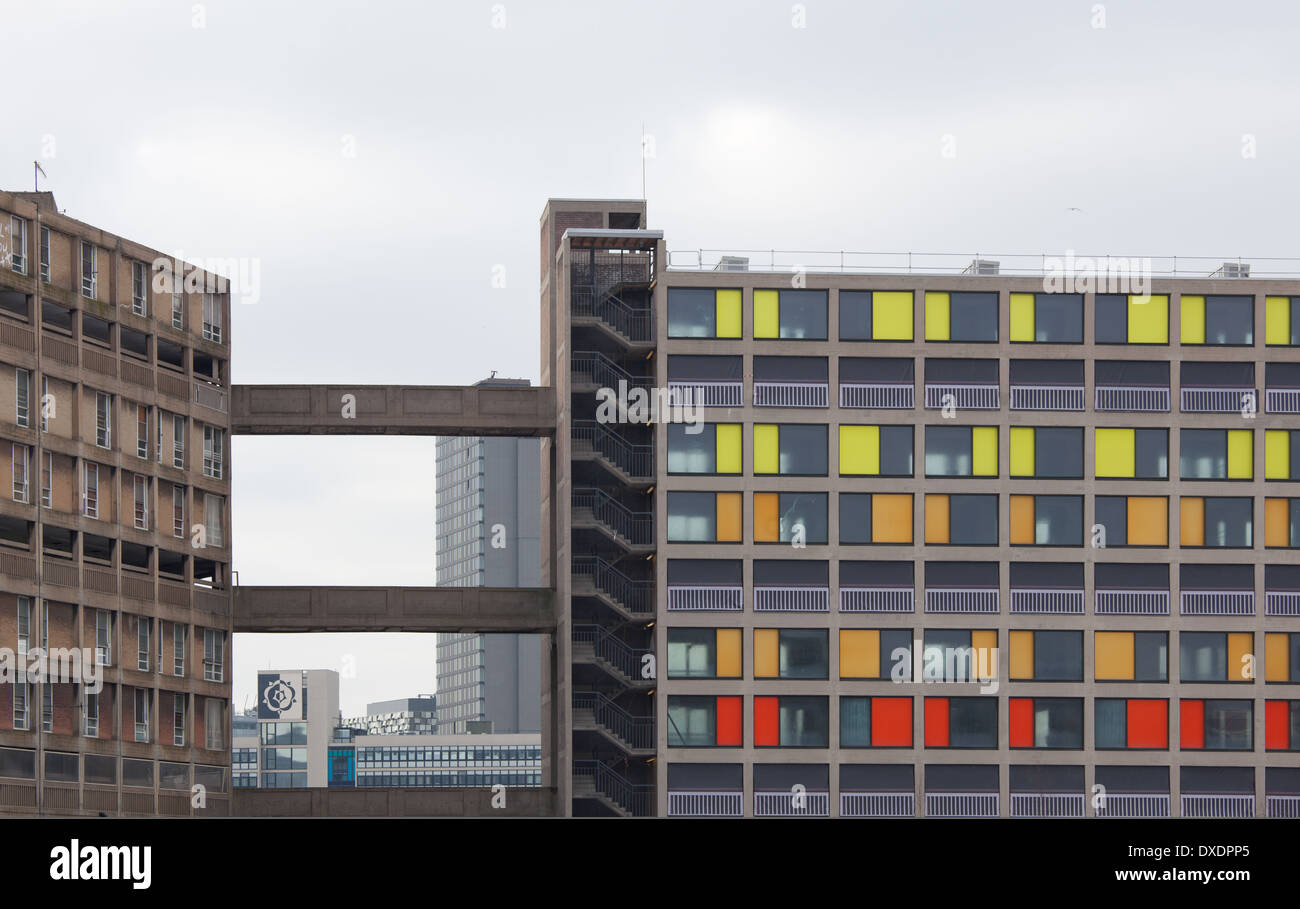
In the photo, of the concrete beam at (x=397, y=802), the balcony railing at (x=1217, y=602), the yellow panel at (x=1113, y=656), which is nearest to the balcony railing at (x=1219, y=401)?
the balcony railing at (x=1217, y=602)

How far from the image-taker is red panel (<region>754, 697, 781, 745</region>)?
10912 cm

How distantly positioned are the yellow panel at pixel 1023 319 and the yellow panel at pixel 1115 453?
6.53m

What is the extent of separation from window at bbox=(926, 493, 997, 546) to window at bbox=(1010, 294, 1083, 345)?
9.23m

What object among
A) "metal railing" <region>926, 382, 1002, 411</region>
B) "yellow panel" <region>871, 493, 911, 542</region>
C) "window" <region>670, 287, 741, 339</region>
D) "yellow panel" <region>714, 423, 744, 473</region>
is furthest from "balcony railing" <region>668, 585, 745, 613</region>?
"metal railing" <region>926, 382, 1002, 411</region>

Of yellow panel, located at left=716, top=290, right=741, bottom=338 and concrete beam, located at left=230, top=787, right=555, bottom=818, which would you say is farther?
yellow panel, located at left=716, top=290, right=741, bottom=338

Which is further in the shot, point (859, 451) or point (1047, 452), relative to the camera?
point (1047, 452)

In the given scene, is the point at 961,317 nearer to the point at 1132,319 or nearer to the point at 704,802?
the point at 1132,319

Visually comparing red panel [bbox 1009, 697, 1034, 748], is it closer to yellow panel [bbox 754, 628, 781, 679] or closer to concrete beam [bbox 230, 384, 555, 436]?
yellow panel [bbox 754, 628, 781, 679]

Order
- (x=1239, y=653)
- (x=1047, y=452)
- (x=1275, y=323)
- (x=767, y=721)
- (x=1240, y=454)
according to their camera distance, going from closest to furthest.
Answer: (x=767, y=721) < (x=1239, y=653) < (x=1047, y=452) < (x=1240, y=454) < (x=1275, y=323)

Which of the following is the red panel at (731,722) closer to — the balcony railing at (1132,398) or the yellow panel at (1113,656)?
the yellow panel at (1113,656)

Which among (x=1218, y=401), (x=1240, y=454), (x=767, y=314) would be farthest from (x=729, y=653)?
(x=1218, y=401)

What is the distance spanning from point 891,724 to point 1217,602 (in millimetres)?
19092

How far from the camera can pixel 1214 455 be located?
113 meters
